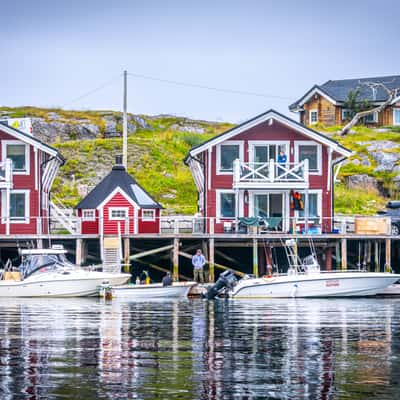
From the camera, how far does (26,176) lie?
53531 mm

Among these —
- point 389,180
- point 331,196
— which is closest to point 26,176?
point 331,196

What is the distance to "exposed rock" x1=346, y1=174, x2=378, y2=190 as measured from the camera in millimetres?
68550

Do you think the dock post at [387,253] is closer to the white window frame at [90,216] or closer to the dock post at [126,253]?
the dock post at [126,253]

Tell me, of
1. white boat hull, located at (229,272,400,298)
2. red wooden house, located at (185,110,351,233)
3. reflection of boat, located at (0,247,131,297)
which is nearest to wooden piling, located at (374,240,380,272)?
red wooden house, located at (185,110,351,233)

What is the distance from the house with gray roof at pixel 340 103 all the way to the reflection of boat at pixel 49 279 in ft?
148

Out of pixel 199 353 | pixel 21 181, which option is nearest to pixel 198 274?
pixel 21 181

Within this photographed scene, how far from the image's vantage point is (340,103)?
8725 cm

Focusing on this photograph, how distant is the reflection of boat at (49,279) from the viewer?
1789 inches

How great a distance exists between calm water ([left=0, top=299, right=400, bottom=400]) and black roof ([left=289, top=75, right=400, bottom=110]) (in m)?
49.3

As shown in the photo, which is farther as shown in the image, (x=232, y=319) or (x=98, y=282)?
(x=98, y=282)

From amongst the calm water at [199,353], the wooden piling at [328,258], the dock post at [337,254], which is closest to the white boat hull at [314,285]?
the calm water at [199,353]

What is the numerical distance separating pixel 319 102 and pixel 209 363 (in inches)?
2598

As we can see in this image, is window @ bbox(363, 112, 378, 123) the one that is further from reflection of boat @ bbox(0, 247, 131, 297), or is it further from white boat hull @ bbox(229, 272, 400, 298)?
reflection of boat @ bbox(0, 247, 131, 297)

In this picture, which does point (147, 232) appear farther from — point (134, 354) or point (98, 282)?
point (134, 354)
